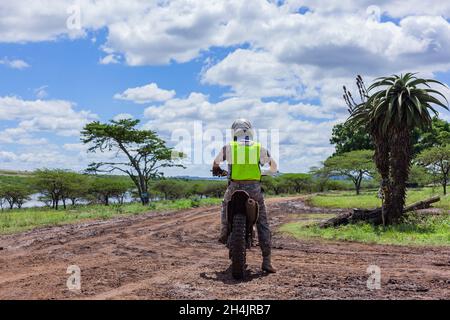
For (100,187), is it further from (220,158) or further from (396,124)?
(220,158)

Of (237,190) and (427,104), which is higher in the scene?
(427,104)

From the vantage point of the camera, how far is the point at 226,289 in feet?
21.1

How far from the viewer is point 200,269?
26.3 feet

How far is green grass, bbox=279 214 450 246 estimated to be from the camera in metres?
12.2

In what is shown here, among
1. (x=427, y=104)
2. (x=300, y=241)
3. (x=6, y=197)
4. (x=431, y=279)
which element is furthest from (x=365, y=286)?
(x=6, y=197)

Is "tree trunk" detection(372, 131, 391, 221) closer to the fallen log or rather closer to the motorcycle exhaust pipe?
the fallen log

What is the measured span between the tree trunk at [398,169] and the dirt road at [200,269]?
4309 millimetres

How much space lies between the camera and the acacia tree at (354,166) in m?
51.4

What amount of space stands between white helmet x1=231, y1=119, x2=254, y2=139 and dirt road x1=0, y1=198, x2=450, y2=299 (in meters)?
2.04

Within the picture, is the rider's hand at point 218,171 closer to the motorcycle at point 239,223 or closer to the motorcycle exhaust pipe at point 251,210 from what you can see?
the motorcycle at point 239,223

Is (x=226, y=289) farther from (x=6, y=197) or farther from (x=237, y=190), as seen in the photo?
(x=6, y=197)
